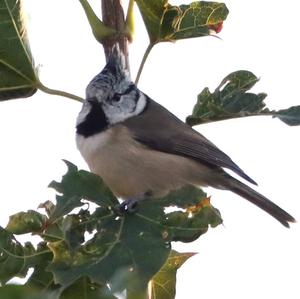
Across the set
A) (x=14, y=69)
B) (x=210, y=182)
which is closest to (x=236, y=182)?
(x=210, y=182)

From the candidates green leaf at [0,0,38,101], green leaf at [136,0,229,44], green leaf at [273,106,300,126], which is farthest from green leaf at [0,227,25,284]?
green leaf at [273,106,300,126]

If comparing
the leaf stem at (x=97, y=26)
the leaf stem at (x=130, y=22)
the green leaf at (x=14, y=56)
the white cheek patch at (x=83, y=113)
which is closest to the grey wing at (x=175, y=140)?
the white cheek patch at (x=83, y=113)

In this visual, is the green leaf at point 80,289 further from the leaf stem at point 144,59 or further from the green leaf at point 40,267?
the leaf stem at point 144,59

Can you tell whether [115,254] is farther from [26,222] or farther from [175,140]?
[175,140]

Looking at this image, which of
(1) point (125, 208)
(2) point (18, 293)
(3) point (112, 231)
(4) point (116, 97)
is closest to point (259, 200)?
(4) point (116, 97)

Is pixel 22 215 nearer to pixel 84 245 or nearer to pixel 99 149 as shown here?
pixel 84 245

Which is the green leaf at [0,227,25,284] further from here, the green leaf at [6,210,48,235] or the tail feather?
the tail feather
